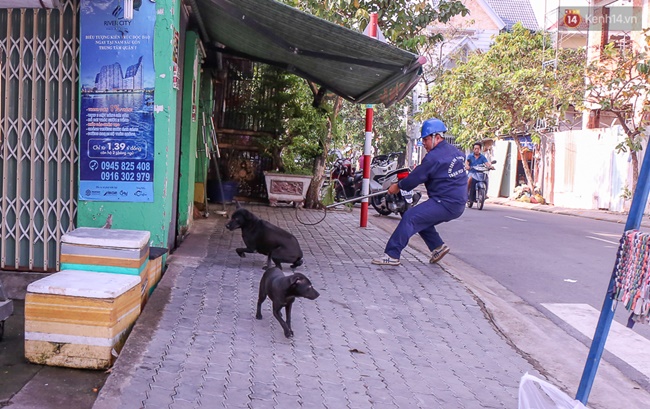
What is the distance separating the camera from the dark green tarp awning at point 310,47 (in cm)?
577

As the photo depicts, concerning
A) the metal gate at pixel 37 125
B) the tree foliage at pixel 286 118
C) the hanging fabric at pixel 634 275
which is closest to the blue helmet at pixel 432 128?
the metal gate at pixel 37 125

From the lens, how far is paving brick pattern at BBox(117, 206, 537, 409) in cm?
347

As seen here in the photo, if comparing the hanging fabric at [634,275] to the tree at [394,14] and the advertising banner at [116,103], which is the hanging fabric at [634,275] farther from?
the tree at [394,14]

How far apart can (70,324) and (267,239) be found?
2.57 metres

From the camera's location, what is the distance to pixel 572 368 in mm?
4500

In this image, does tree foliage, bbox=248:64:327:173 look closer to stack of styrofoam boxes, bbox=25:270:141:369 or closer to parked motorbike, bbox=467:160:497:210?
parked motorbike, bbox=467:160:497:210

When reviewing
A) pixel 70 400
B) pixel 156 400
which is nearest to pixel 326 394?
pixel 156 400

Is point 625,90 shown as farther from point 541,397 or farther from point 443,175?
point 541,397

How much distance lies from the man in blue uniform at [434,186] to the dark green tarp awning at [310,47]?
0.80 meters

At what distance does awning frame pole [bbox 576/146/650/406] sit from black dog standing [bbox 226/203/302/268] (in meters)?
3.42

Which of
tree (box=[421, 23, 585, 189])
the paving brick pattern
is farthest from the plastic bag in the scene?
tree (box=[421, 23, 585, 189])

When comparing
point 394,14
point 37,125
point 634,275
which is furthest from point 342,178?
point 634,275

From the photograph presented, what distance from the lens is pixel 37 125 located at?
5.38 m

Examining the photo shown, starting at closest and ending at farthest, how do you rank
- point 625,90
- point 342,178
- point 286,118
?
point 286,118 < point 342,178 < point 625,90
